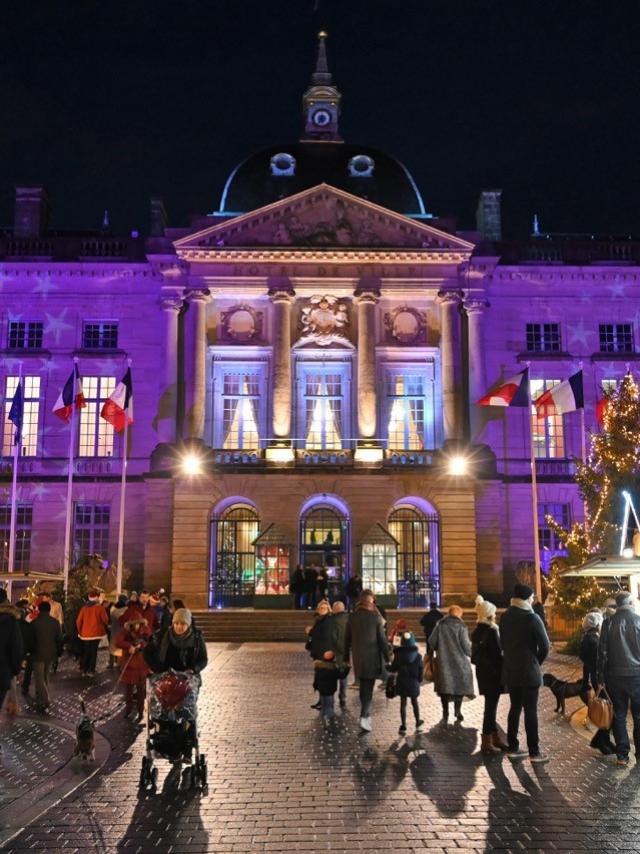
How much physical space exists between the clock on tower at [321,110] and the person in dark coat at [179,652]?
145 ft

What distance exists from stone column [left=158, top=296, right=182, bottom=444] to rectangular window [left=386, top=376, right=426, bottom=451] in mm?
9060

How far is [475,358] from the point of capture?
133ft

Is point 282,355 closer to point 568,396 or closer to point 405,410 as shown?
point 405,410

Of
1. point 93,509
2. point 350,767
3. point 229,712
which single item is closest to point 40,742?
point 229,712

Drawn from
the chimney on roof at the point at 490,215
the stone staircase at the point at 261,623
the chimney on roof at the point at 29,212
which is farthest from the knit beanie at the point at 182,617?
the chimney on roof at the point at 29,212

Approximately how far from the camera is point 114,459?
133 ft

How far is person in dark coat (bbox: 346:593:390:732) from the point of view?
14172 mm

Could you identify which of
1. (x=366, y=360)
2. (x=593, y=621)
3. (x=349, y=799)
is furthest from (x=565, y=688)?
(x=366, y=360)

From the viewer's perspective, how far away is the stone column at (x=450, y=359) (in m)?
39.6

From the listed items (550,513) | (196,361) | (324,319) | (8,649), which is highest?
(324,319)

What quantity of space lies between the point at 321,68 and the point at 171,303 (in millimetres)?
23276

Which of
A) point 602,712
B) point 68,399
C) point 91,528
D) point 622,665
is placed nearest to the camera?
point 622,665

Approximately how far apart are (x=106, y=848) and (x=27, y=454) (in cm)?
3395

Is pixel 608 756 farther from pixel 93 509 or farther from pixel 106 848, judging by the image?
pixel 93 509
